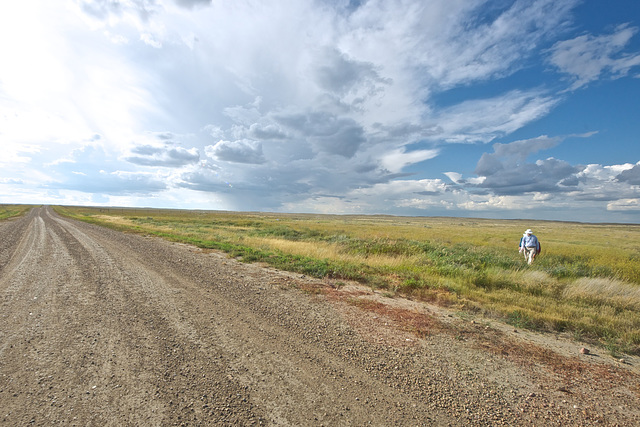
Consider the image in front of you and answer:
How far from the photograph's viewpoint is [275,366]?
4219 mm

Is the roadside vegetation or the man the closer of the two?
the man

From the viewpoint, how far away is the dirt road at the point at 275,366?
330 centimetres

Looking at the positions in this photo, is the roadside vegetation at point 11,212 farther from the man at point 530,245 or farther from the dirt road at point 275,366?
the man at point 530,245

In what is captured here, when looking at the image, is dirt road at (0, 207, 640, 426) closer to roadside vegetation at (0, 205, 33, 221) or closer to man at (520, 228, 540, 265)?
man at (520, 228, 540, 265)

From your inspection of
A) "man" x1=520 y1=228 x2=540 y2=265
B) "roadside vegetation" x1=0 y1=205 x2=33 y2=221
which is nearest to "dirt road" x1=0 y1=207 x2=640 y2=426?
"man" x1=520 y1=228 x2=540 y2=265

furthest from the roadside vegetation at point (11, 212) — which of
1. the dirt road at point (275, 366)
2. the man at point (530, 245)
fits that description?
the man at point (530, 245)

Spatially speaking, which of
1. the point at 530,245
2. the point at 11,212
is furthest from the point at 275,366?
the point at 11,212

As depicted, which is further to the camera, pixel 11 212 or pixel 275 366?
pixel 11 212

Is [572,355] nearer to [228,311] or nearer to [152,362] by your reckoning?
[228,311]

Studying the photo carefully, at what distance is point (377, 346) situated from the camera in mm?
5035

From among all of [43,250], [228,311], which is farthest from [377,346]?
[43,250]

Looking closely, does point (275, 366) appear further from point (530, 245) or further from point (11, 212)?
point (11, 212)

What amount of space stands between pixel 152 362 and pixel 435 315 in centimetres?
598

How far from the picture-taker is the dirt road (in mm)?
3301
